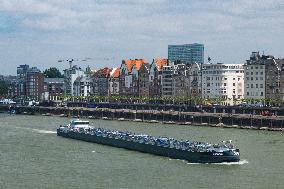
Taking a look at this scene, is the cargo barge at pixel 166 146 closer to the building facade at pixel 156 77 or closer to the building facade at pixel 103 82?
the building facade at pixel 156 77

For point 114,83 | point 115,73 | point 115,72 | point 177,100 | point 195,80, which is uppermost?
point 115,72

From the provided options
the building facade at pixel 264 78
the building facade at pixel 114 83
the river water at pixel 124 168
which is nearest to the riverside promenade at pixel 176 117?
the building facade at pixel 264 78

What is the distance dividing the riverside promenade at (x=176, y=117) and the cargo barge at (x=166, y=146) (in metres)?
23.5

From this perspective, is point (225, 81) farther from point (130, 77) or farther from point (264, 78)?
point (130, 77)

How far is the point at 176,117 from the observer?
117938 millimetres

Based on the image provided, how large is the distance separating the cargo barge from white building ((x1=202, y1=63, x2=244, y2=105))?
61689mm

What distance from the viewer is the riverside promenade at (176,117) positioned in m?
96.8

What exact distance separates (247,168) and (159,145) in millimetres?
12549

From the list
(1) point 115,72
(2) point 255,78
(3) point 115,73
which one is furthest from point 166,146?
(1) point 115,72

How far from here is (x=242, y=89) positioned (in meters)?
148

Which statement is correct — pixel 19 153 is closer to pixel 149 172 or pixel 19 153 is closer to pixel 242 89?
pixel 149 172

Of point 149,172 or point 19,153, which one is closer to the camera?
point 149,172

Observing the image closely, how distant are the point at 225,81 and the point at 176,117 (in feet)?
101

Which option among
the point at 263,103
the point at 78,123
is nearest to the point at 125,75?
the point at 263,103
